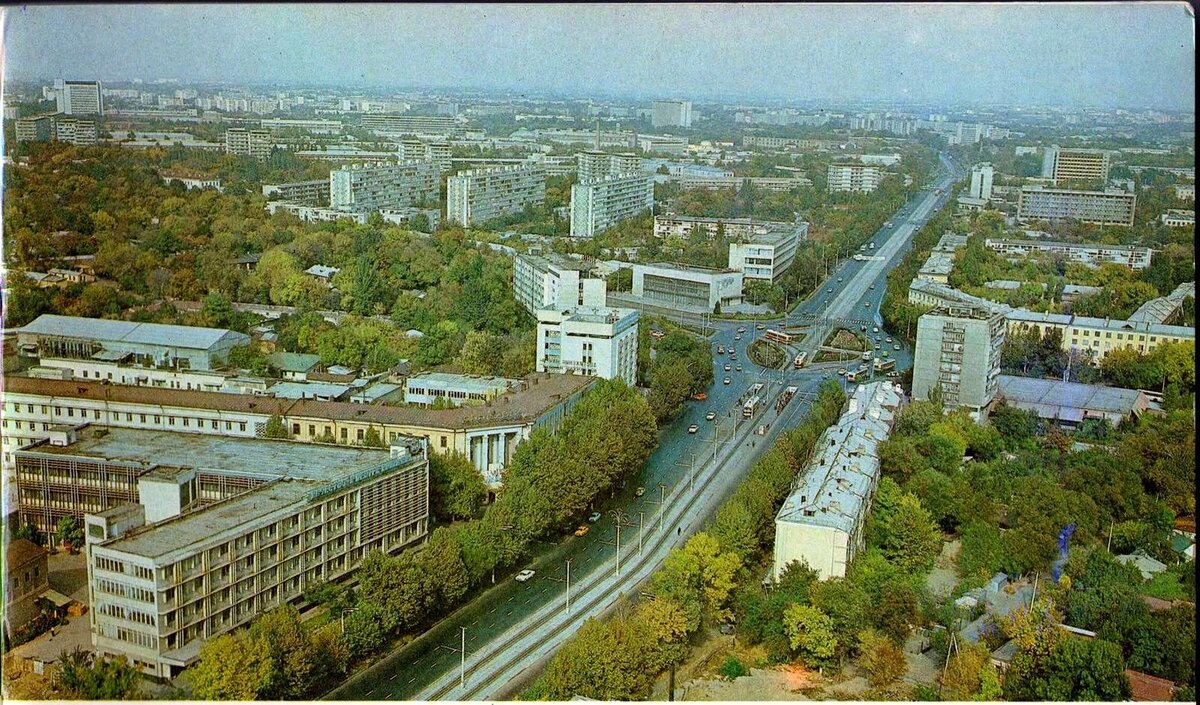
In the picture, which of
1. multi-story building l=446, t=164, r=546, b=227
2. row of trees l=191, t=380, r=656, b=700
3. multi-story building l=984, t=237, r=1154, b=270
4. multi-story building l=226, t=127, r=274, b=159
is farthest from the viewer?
multi-story building l=446, t=164, r=546, b=227

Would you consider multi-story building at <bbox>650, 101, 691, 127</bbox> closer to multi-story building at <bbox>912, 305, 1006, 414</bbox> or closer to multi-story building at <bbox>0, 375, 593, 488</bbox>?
multi-story building at <bbox>912, 305, 1006, 414</bbox>

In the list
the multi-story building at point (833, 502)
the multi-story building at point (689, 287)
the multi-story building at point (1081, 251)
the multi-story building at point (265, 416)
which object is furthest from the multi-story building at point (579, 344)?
the multi-story building at point (1081, 251)

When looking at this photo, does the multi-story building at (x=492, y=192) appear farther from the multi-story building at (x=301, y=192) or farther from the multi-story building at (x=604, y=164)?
the multi-story building at (x=301, y=192)

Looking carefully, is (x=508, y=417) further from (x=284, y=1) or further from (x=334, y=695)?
(x=284, y=1)

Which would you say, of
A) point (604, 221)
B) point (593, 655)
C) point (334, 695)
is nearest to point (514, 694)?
point (593, 655)

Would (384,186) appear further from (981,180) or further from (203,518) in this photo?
(203,518)

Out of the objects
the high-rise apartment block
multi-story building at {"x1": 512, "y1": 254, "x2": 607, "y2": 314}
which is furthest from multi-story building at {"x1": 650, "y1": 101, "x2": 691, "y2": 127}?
the high-rise apartment block

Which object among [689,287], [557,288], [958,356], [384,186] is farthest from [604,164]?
[958,356]
